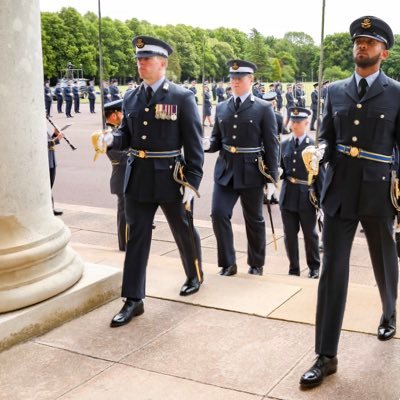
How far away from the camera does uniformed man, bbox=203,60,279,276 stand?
5.97 metres

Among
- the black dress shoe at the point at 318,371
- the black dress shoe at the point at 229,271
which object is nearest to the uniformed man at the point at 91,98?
the black dress shoe at the point at 229,271

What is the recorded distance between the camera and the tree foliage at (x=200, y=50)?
37.4ft

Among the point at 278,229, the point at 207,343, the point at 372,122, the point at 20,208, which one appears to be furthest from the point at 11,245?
the point at 278,229

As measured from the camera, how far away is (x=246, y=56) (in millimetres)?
19500

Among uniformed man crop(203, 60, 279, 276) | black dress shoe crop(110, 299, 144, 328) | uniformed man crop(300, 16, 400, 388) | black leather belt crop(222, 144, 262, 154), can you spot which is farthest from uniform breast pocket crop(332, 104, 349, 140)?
black leather belt crop(222, 144, 262, 154)

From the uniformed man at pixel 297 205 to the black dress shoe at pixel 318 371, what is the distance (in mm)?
3240

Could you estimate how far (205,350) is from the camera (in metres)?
3.76

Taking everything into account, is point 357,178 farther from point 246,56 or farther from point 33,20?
point 246,56

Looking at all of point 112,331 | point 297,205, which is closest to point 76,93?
point 297,205

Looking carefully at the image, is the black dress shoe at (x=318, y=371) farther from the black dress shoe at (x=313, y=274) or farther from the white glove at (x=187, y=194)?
the black dress shoe at (x=313, y=274)

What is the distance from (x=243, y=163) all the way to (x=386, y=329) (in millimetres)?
2484

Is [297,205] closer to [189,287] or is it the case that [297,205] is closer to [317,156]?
[189,287]

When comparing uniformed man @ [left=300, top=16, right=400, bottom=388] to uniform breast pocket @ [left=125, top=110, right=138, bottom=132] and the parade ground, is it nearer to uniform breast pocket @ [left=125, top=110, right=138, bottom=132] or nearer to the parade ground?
the parade ground

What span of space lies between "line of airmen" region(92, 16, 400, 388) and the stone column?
48 centimetres
